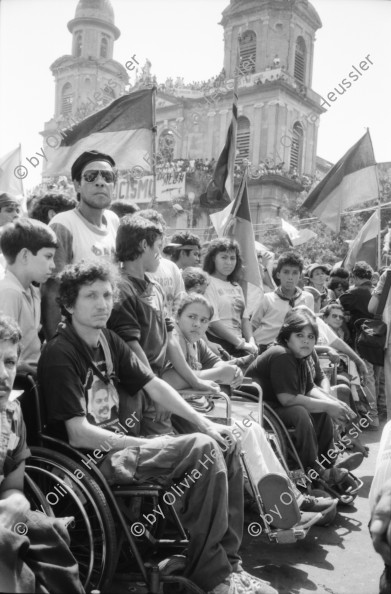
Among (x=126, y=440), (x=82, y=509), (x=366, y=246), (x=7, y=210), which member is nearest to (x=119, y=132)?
(x=7, y=210)

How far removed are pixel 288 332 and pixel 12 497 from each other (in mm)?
2703

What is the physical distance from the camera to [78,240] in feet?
13.2

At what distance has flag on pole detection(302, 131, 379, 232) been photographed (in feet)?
28.0

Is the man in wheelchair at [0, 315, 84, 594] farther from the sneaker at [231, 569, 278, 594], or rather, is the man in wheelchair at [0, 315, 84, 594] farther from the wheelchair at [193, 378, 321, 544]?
the wheelchair at [193, 378, 321, 544]

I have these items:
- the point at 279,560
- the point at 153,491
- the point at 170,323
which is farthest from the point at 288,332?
the point at 153,491

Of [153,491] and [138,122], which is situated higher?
[138,122]

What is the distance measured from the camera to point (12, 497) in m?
2.47

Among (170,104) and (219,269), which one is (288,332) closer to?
(219,269)

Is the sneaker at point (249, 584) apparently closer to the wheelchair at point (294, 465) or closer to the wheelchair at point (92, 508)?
the wheelchair at point (92, 508)

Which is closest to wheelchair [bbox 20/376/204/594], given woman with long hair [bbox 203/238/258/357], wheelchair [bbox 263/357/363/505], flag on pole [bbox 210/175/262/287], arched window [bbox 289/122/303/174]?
wheelchair [bbox 263/357/363/505]

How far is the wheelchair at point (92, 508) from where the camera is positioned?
2.73 m

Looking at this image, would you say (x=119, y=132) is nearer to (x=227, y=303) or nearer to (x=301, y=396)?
(x=227, y=303)

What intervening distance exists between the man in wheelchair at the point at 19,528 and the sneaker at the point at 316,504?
1855 millimetres

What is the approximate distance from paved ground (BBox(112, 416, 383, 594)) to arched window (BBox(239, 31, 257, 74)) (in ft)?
103
